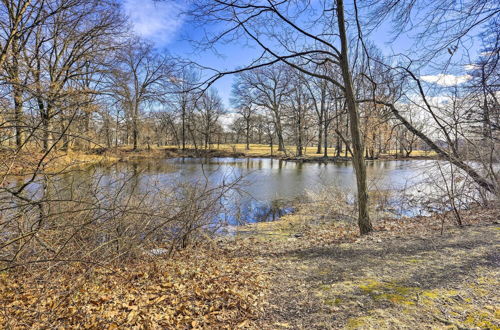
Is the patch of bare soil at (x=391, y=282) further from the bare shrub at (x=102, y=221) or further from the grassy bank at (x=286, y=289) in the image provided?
the bare shrub at (x=102, y=221)

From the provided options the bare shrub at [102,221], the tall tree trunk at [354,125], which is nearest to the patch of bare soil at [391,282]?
the tall tree trunk at [354,125]

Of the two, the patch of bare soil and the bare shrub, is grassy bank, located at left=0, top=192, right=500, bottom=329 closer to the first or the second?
the patch of bare soil

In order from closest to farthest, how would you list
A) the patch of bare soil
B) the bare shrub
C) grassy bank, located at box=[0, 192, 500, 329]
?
the patch of bare soil → grassy bank, located at box=[0, 192, 500, 329] → the bare shrub

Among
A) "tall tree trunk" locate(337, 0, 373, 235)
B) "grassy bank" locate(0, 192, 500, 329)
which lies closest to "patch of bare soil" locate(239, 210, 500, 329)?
"grassy bank" locate(0, 192, 500, 329)

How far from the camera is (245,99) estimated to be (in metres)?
41.7

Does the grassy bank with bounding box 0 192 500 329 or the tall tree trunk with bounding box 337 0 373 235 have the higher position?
the tall tree trunk with bounding box 337 0 373 235

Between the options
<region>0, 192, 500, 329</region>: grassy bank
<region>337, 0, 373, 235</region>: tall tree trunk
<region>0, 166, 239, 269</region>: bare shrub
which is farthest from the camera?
<region>337, 0, 373, 235</region>: tall tree trunk

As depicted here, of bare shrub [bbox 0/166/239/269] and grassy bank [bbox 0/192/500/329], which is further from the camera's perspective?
bare shrub [bbox 0/166/239/269]

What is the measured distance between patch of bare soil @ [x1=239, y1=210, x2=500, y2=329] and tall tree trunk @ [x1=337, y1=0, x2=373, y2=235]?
81 centimetres

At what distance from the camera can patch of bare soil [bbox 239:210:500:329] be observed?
2666mm

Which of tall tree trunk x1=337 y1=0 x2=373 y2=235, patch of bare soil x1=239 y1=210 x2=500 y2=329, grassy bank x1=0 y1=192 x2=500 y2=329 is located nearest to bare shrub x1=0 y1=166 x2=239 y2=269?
grassy bank x1=0 y1=192 x2=500 y2=329

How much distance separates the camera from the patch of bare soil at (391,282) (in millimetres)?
2666

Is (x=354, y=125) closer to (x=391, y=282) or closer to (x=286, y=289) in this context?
(x=391, y=282)

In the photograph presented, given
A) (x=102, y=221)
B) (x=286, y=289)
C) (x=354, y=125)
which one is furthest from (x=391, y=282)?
(x=102, y=221)
